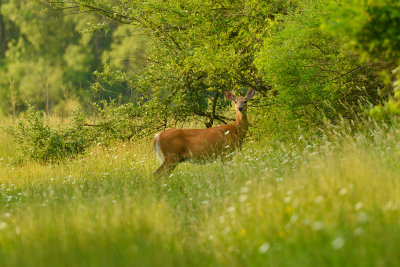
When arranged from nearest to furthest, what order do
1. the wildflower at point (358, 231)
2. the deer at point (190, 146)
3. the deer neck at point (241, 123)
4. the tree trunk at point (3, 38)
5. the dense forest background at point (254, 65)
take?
the wildflower at point (358, 231), the dense forest background at point (254, 65), the deer at point (190, 146), the deer neck at point (241, 123), the tree trunk at point (3, 38)

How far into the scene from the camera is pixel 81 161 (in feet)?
35.3

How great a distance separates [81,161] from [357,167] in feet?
22.4

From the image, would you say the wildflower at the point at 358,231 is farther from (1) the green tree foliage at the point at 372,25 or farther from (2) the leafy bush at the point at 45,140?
(2) the leafy bush at the point at 45,140

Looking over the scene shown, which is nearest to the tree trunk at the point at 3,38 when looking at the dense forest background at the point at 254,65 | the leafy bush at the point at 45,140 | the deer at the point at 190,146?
the dense forest background at the point at 254,65

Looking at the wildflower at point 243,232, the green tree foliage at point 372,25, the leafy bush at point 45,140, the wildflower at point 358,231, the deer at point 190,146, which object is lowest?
the leafy bush at point 45,140

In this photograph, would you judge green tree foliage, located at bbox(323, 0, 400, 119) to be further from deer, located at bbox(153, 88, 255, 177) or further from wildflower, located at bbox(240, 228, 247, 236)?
deer, located at bbox(153, 88, 255, 177)

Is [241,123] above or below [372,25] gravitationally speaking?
below

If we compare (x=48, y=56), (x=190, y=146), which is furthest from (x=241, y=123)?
(x=48, y=56)

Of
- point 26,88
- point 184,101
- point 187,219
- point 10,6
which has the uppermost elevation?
point 187,219

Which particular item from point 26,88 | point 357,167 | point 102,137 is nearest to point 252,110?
point 102,137

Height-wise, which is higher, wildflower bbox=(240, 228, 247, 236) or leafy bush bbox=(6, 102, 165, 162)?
wildflower bbox=(240, 228, 247, 236)

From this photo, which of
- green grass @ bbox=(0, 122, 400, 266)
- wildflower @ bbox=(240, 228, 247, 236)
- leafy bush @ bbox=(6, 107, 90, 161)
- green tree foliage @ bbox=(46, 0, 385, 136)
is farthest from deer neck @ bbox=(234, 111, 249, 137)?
wildflower @ bbox=(240, 228, 247, 236)

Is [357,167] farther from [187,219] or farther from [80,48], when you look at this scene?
[80,48]

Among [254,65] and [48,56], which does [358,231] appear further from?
[48,56]
